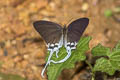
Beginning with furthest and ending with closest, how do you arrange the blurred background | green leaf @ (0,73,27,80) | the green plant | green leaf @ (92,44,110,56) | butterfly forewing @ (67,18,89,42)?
1. the blurred background
2. green leaf @ (0,73,27,80)
3. green leaf @ (92,44,110,56)
4. the green plant
5. butterfly forewing @ (67,18,89,42)

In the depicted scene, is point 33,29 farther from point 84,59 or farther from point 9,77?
point 84,59

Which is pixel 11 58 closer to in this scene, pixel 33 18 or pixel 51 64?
pixel 33 18

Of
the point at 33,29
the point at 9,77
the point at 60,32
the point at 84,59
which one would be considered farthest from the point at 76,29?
the point at 33,29

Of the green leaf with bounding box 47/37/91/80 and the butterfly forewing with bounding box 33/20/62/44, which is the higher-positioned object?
the butterfly forewing with bounding box 33/20/62/44

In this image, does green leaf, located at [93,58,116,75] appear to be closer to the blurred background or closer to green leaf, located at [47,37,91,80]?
green leaf, located at [47,37,91,80]

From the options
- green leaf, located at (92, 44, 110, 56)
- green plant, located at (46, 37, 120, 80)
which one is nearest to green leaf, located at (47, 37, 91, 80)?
green plant, located at (46, 37, 120, 80)

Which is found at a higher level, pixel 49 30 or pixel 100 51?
pixel 49 30

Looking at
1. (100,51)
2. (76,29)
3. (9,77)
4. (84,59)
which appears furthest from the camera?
(9,77)

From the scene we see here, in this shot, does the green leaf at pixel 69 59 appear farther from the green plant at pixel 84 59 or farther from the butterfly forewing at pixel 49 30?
the butterfly forewing at pixel 49 30
